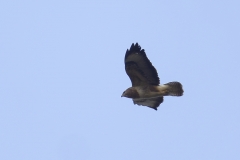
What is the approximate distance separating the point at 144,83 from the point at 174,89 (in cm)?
89

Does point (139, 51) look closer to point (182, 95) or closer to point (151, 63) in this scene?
point (151, 63)

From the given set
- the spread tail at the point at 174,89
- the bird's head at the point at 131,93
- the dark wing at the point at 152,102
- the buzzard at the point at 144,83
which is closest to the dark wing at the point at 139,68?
the buzzard at the point at 144,83

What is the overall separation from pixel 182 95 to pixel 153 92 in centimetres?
87

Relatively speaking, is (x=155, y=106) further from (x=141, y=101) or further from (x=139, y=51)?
(x=139, y=51)

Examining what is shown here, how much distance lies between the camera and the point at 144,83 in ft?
66.2

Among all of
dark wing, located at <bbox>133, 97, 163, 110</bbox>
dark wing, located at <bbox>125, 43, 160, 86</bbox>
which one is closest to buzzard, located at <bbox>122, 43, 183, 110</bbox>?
dark wing, located at <bbox>125, 43, 160, 86</bbox>

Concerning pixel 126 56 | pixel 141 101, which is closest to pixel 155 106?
pixel 141 101

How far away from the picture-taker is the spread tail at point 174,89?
2020 centimetres

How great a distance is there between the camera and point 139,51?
19672mm

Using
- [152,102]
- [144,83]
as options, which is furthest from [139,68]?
[152,102]

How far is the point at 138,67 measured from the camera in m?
19.9

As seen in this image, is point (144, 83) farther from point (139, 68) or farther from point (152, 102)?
point (152, 102)

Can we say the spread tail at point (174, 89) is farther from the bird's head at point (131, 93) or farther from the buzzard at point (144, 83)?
the bird's head at point (131, 93)

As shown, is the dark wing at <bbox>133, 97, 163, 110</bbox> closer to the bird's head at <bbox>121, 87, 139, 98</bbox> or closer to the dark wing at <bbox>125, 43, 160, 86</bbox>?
the bird's head at <bbox>121, 87, 139, 98</bbox>
